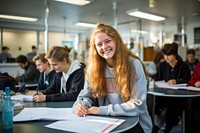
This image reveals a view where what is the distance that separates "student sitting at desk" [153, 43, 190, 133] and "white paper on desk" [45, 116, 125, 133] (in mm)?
1428

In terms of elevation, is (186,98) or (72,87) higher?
(72,87)

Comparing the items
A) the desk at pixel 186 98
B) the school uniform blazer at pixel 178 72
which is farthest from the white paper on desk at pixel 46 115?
the school uniform blazer at pixel 178 72

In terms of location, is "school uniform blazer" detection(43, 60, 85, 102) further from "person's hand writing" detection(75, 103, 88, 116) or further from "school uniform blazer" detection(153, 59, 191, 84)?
"school uniform blazer" detection(153, 59, 191, 84)

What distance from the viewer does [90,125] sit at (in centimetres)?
95

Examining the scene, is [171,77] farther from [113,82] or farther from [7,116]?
[7,116]

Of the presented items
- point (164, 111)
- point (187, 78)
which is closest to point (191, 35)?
point (187, 78)

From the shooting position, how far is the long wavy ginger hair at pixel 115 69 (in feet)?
4.05

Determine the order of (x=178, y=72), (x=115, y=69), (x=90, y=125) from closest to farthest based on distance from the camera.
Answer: (x=90, y=125) < (x=115, y=69) < (x=178, y=72)

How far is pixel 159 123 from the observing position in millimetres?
2428

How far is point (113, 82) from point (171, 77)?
183 centimetres

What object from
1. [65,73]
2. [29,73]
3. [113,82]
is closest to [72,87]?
[65,73]

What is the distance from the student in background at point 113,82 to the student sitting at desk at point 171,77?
1.17 m

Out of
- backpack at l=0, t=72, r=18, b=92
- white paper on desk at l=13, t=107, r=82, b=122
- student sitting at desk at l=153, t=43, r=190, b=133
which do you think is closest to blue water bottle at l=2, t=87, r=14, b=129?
white paper on desk at l=13, t=107, r=82, b=122

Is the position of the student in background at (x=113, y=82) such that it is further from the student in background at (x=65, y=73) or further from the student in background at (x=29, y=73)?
the student in background at (x=29, y=73)
